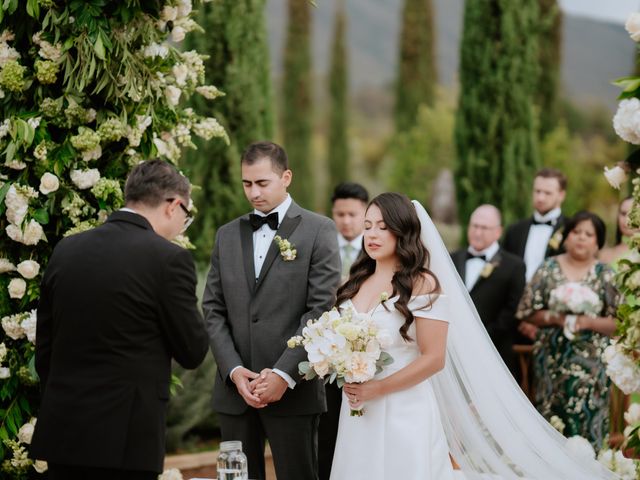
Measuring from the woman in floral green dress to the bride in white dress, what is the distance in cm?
187

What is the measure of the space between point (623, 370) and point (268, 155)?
214 centimetres

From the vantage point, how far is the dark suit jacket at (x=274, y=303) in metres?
4.79

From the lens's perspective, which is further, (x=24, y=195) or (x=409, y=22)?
(x=409, y=22)

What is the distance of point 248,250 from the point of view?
16.1 feet

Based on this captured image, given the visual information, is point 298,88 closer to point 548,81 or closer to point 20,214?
point 548,81

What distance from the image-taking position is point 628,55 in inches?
1841

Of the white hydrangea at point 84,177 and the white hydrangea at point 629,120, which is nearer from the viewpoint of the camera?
the white hydrangea at point 629,120

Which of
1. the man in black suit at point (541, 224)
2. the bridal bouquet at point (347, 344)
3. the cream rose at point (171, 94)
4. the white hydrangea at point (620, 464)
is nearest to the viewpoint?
the bridal bouquet at point (347, 344)

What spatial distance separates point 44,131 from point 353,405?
7.15 feet

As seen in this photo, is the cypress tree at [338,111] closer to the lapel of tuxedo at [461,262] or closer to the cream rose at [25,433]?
the lapel of tuxedo at [461,262]

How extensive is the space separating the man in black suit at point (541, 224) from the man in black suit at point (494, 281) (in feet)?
2.03

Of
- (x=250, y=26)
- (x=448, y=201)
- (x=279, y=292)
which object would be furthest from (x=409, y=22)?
(x=279, y=292)

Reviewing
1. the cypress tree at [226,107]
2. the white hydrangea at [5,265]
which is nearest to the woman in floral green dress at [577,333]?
the cypress tree at [226,107]

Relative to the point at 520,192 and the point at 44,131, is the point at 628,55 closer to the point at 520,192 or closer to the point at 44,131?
the point at 520,192
